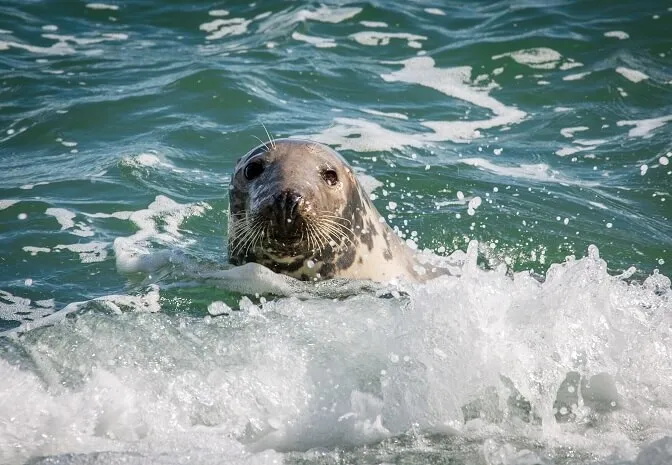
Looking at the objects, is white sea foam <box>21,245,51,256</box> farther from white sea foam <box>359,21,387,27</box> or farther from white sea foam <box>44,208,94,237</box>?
white sea foam <box>359,21,387,27</box>

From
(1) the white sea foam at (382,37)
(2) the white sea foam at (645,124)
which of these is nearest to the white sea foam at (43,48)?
(1) the white sea foam at (382,37)

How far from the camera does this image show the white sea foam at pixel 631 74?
34.7 feet

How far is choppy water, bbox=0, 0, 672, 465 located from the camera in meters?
4.09

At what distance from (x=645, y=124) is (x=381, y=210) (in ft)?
11.5

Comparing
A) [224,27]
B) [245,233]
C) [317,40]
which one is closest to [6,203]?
[245,233]

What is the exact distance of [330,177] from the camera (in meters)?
5.56

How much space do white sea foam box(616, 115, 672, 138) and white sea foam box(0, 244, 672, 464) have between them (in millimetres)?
4641

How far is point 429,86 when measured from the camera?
34.9ft

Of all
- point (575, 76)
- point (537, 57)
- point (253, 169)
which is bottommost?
point (575, 76)

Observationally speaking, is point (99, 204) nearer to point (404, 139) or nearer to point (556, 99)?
point (404, 139)

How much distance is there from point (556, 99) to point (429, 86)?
1.38 m

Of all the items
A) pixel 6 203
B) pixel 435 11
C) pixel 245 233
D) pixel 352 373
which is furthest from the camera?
pixel 435 11

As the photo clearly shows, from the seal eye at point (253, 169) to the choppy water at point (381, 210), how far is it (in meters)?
0.58

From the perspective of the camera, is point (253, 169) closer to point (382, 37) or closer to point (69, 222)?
point (69, 222)
